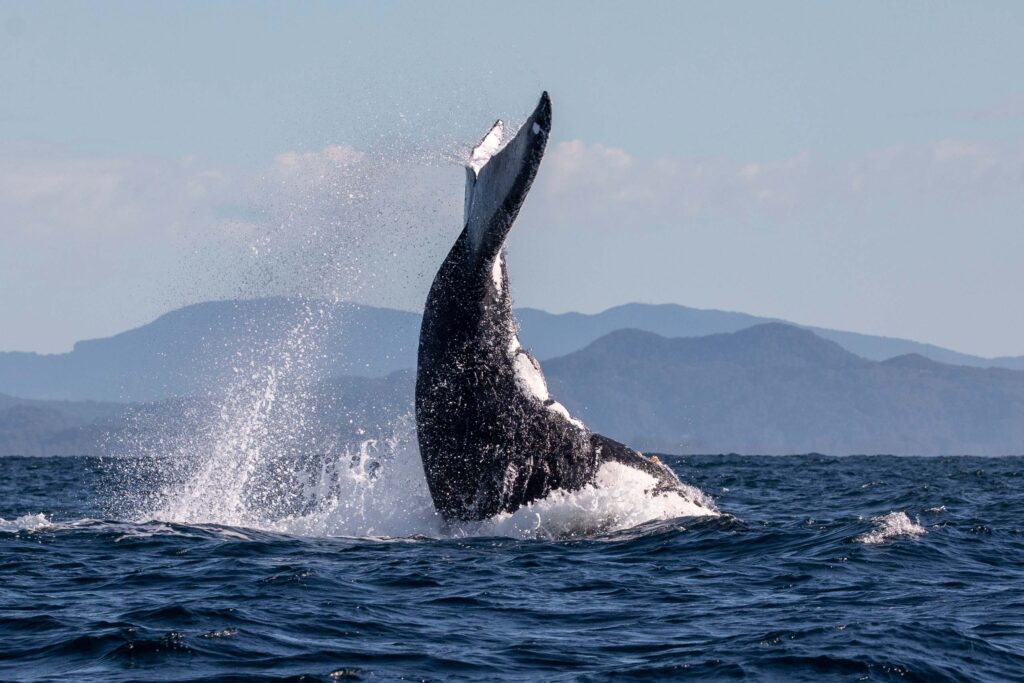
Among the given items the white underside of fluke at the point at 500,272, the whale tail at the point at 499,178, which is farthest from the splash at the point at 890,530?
the whale tail at the point at 499,178

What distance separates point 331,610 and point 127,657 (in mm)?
1857

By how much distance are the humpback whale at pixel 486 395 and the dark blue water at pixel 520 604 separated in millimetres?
607

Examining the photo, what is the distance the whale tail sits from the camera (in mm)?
9789

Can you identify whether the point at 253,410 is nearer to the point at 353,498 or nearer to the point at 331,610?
the point at 353,498

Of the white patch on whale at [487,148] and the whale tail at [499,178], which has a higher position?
the white patch on whale at [487,148]

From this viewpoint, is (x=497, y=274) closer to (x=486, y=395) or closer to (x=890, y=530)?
(x=486, y=395)

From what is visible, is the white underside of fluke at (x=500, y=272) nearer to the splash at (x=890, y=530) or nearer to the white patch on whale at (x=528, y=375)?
the white patch on whale at (x=528, y=375)

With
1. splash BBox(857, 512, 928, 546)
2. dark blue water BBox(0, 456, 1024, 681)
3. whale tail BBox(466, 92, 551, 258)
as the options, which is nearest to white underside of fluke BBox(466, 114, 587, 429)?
whale tail BBox(466, 92, 551, 258)

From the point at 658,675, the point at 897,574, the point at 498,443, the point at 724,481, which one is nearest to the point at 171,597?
the point at 498,443

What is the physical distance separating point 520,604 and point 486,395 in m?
2.33

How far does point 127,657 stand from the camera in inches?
342

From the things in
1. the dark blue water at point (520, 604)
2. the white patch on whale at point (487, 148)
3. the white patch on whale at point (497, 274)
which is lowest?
the dark blue water at point (520, 604)

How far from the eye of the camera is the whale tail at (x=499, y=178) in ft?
32.1

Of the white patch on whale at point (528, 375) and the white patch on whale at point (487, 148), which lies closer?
the white patch on whale at point (487, 148)
